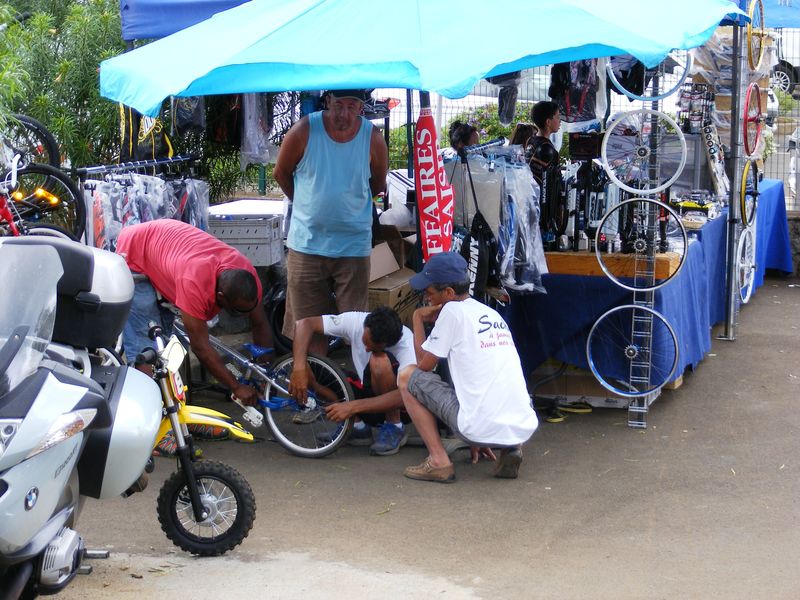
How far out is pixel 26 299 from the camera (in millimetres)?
3803

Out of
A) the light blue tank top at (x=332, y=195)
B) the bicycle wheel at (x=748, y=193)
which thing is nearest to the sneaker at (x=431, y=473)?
the light blue tank top at (x=332, y=195)

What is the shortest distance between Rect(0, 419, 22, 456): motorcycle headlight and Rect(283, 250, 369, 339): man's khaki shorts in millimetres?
3673

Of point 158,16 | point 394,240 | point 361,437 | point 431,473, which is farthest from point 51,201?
point 431,473

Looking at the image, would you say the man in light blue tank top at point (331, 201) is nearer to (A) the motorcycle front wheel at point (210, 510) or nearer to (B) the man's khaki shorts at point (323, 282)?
(B) the man's khaki shorts at point (323, 282)

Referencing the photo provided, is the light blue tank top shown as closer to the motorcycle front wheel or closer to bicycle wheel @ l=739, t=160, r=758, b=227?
the motorcycle front wheel

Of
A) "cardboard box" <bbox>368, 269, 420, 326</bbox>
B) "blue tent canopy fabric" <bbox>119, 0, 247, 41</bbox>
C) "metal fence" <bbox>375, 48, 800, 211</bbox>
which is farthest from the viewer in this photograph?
"metal fence" <bbox>375, 48, 800, 211</bbox>

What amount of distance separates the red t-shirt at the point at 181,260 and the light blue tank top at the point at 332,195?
0.62 metres

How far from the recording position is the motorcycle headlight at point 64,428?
343cm

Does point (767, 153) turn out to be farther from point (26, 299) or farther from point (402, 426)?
point (26, 299)

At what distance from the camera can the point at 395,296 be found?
26.6ft

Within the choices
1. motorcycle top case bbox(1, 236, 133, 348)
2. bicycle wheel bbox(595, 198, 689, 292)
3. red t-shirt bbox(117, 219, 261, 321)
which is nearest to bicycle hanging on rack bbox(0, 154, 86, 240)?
red t-shirt bbox(117, 219, 261, 321)

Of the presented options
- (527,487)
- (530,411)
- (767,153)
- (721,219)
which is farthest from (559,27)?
(767,153)

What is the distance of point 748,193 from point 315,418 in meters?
5.37

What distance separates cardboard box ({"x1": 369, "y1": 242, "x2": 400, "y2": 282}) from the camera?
27.3 ft
